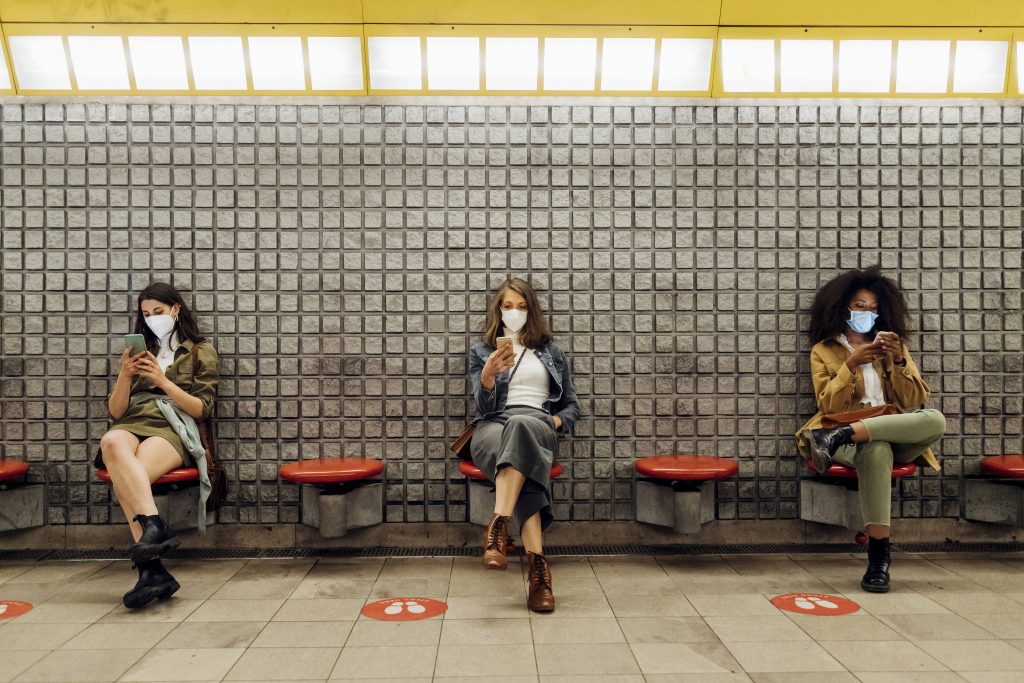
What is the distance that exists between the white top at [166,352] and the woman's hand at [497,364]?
173cm

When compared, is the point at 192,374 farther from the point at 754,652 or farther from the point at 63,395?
the point at 754,652

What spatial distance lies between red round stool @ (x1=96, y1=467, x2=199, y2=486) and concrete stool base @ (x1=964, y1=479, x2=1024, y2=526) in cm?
434

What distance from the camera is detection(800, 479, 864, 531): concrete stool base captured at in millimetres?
3650

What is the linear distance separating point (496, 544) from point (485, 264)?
169 cm

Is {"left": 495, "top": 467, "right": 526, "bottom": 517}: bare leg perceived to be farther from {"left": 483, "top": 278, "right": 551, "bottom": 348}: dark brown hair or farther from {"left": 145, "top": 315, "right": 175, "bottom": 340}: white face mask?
{"left": 145, "top": 315, "right": 175, "bottom": 340}: white face mask

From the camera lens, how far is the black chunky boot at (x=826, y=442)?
331cm

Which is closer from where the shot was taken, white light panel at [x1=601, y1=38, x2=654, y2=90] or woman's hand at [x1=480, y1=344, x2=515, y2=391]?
woman's hand at [x1=480, y1=344, x2=515, y2=391]

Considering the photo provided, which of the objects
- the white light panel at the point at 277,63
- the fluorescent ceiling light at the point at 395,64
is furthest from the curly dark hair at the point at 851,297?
the white light panel at the point at 277,63

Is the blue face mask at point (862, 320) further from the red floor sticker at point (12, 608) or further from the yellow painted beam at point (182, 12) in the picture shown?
the red floor sticker at point (12, 608)

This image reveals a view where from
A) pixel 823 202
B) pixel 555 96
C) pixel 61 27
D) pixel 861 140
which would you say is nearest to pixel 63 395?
pixel 61 27

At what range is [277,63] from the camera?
12.9 ft

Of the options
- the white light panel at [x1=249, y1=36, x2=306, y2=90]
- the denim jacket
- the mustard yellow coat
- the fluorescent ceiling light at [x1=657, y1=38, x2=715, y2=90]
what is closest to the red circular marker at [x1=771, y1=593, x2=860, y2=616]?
the mustard yellow coat

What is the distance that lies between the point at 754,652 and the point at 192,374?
3032 millimetres

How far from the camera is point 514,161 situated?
13.1 feet
